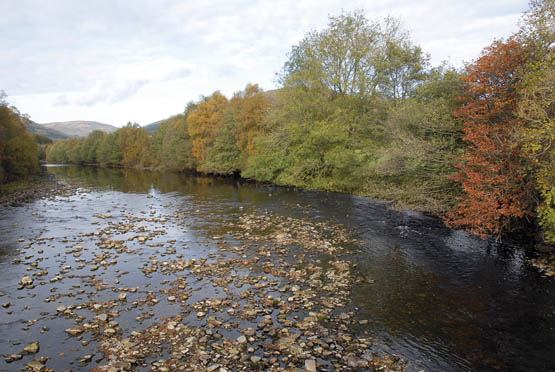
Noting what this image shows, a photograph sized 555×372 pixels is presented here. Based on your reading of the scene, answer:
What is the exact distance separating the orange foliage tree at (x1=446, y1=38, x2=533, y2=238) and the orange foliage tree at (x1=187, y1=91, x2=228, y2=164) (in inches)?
1807

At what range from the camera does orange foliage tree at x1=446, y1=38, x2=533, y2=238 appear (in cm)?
1448

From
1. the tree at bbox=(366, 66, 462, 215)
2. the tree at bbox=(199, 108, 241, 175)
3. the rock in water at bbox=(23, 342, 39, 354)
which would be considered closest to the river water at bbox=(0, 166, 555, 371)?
the rock in water at bbox=(23, 342, 39, 354)

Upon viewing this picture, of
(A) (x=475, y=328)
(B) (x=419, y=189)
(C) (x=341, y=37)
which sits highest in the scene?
Answer: (C) (x=341, y=37)

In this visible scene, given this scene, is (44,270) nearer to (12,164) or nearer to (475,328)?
(475,328)

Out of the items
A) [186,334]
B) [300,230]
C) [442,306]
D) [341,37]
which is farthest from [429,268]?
[341,37]

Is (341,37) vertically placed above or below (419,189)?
above

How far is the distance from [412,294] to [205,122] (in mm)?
55559

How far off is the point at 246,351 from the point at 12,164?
5686cm

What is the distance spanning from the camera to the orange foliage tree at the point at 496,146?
14.5 meters

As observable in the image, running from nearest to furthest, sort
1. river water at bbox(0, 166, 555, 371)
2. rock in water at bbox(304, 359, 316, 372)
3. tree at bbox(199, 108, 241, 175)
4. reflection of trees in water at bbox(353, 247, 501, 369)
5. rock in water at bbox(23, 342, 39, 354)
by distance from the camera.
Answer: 1. rock in water at bbox(304, 359, 316, 372)
2. rock in water at bbox(23, 342, 39, 354)
3. river water at bbox(0, 166, 555, 371)
4. reflection of trees in water at bbox(353, 247, 501, 369)
5. tree at bbox(199, 108, 241, 175)

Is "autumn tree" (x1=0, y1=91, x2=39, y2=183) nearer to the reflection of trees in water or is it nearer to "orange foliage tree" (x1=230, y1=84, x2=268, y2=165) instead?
"orange foliage tree" (x1=230, y1=84, x2=268, y2=165)

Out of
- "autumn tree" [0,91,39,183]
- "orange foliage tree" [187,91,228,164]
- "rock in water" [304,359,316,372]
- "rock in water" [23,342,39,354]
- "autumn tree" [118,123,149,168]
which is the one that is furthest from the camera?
"autumn tree" [118,123,149,168]

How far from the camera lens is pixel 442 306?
9586 mm

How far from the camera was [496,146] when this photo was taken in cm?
1495
